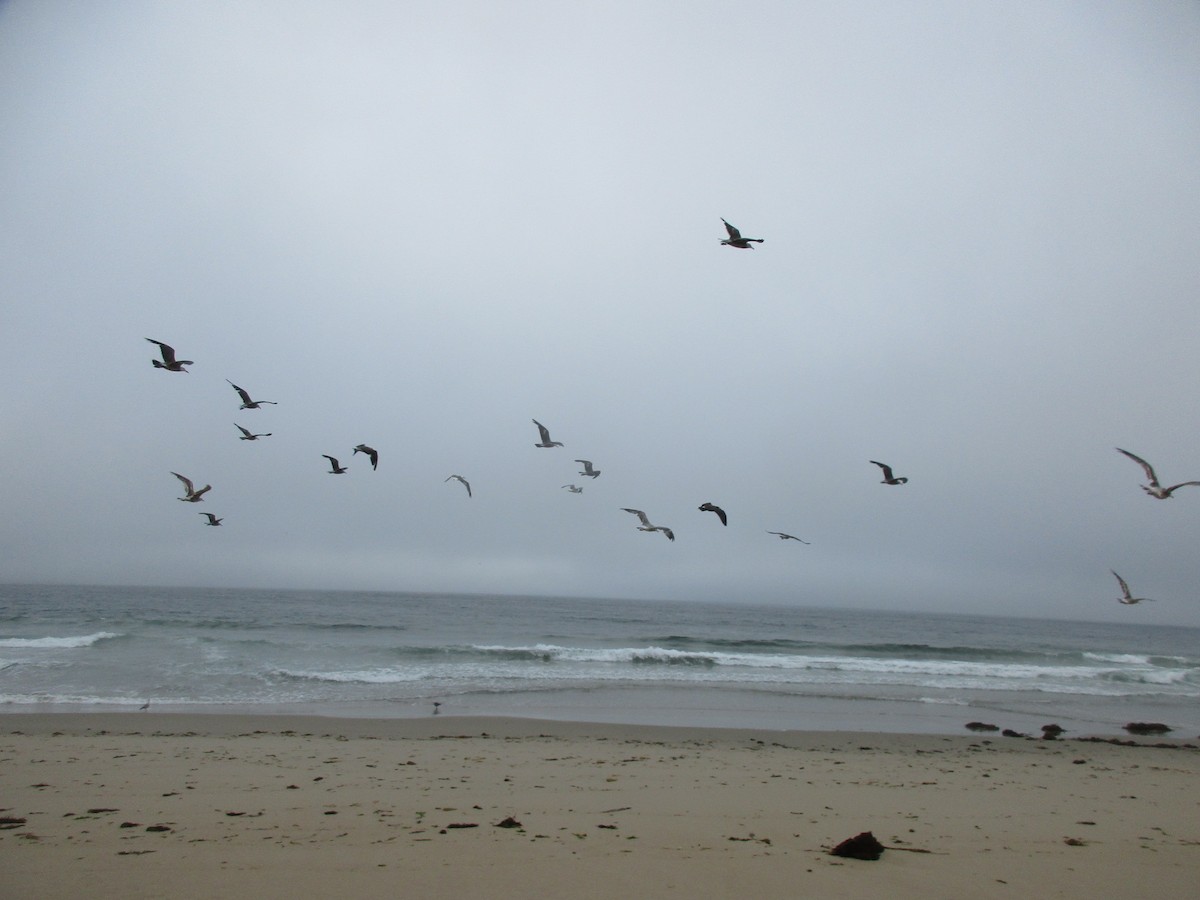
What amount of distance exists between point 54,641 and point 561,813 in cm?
3049

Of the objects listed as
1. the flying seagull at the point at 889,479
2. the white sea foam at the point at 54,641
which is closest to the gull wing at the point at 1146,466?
the flying seagull at the point at 889,479

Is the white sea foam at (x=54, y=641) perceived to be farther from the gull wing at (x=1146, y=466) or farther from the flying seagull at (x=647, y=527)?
the gull wing at (x=1146, y=466)

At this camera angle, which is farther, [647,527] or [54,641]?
[54,641]

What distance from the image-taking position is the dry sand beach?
20.3ft

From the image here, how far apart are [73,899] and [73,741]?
326 inches

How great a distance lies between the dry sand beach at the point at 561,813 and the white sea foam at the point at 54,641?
1631cm

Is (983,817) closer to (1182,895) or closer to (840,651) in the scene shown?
(1182,895)

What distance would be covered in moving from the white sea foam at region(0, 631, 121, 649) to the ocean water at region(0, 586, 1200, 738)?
0.13 meters

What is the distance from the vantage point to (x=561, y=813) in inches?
331

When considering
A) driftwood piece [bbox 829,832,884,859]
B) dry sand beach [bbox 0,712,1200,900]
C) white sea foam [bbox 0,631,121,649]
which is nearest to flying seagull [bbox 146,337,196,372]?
dry sand beach [bbox 0,712,1200,900]

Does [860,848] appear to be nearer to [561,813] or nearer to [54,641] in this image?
[561,813]

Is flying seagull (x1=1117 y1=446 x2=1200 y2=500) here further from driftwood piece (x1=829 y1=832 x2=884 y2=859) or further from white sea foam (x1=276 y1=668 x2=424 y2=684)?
white sea foam (x1=276 y1=668 x2=424 y2=684)

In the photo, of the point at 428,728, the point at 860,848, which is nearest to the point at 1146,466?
the point at 860,848

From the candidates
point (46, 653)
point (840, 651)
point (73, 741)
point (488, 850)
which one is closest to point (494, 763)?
point (488, 850)
